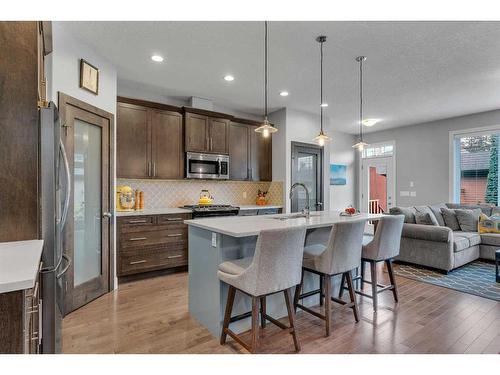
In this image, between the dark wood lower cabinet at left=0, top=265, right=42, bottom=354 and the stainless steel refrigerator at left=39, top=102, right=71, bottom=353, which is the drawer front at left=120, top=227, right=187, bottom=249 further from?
the dark wood lower cabinet at left=0, top=265, right=42, bottom=354

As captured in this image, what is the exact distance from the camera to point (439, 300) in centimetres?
314

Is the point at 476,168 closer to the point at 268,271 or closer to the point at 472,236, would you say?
the point at 472,236

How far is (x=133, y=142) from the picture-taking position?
4.05m

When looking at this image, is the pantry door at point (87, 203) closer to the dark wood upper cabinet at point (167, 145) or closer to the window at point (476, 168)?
the dark wood upper cabinet at point (167, 145)

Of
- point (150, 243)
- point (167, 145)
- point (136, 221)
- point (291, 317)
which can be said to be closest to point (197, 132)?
point (167, 145)

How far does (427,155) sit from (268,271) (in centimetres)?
622

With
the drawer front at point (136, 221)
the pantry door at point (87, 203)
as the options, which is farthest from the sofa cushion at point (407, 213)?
the pantry door at point (87, 203)

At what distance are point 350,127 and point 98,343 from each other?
6772 mm
